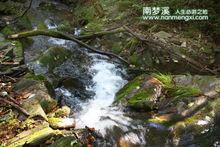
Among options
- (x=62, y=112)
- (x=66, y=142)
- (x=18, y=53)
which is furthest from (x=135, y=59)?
(x=66, y=142)

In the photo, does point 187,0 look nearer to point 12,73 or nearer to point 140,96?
point 140,96

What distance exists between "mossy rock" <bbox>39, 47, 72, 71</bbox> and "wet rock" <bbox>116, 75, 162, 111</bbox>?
2562 millimetres

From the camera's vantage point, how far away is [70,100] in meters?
8.33

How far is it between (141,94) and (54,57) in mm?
3556

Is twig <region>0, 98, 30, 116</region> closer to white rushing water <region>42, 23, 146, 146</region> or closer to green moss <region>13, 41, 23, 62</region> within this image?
white rushing water <region>42, 23, 146, 146</region>

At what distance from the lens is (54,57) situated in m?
10.1

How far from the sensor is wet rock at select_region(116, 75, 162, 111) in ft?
24.8

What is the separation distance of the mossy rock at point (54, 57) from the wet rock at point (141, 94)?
2.56 m

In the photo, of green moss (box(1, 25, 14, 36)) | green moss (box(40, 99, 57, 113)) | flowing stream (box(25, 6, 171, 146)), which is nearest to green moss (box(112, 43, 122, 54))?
flowing stream (box(25, 6, 171, 146))

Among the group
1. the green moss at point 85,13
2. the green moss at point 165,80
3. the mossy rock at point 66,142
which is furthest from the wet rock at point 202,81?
the green moss at point 85,13

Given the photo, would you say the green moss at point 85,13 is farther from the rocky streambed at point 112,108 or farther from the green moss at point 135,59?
the rocky streambed at point 112,108

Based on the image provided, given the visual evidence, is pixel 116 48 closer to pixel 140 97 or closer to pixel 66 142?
pixel 140 97

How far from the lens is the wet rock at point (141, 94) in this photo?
756cm

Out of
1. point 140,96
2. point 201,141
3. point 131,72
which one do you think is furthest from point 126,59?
point 201,141
